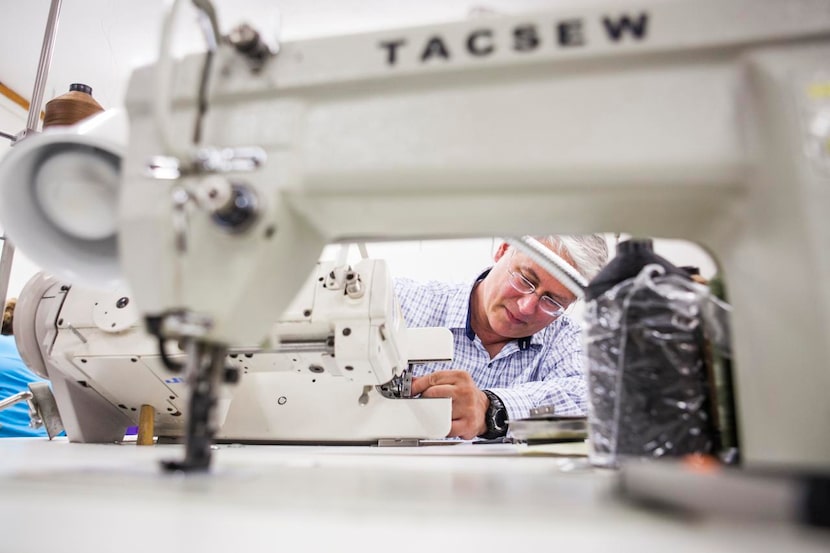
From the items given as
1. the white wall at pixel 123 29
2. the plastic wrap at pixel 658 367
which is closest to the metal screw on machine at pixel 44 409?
the white wall at pixel 123 29

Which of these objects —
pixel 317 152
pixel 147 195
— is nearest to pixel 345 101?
pixel 317 152

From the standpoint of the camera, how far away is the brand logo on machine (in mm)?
538

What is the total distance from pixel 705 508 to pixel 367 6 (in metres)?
2.26

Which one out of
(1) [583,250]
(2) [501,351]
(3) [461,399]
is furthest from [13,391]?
(1) [583,250]

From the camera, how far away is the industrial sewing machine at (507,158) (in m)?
0.48

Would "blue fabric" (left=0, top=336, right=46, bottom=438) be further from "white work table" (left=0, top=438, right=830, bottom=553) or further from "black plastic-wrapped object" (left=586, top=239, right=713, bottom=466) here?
"black plastic-wrapped object" (left=586, top=239, right=713, bottom=466)

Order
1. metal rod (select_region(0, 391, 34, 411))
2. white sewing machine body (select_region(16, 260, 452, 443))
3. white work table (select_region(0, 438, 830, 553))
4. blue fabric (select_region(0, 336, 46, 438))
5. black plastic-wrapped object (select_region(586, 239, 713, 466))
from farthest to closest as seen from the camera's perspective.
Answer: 1. blue fabric (select_region(0, 336, 46, 438))
2. metal rod (select_region(0, 391, 34, 411))
3. white sewing machine body (select_region(16, 260, 452, 443))
4. black plastic-wrapped object (select_region(586, 239, 713, 466))
5. white work table (select_region(0, 438, 830, 553))

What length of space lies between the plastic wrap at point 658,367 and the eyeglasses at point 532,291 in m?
1.54

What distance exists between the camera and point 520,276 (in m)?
2.20

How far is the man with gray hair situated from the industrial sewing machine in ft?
3.78

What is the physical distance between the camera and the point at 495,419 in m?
1.84

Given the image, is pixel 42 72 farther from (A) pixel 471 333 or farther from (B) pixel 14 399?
(A) pixel 471 333

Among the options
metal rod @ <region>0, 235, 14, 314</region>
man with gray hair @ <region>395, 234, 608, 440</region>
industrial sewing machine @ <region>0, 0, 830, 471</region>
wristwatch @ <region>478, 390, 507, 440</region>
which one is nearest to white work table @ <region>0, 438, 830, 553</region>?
industrial sewing machine @ <region>0, 0, 830, 471</region>

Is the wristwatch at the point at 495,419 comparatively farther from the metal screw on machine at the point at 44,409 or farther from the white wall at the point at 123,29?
the metal screw on machine at the point at 44,409
